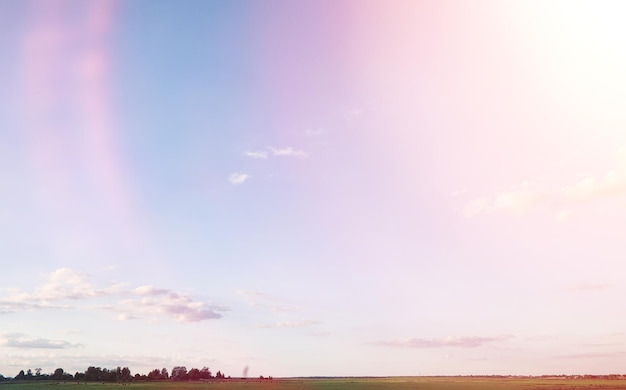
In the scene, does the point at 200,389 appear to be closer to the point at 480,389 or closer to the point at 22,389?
the point at 22,389

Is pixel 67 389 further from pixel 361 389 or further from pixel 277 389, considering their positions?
pixel 361 389

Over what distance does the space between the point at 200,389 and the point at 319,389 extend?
3729 cm

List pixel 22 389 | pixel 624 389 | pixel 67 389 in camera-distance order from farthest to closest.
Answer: pixel 22 389 → pixel 67 389 → pixel 624 389

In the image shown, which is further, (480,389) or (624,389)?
(480,389)

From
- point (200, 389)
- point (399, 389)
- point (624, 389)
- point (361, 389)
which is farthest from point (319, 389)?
point (624, 389)

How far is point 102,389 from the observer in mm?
165500

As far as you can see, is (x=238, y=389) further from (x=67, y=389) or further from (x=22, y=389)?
(x=22, y=389)

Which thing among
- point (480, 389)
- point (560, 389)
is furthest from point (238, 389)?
point (560, 389)

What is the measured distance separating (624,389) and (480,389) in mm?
39028

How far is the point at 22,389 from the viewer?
177250mm

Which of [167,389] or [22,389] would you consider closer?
[167,389]

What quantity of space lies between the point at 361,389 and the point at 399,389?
13.7 metres

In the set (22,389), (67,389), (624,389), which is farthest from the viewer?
(22,389)

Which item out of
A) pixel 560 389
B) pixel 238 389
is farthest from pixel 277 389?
pixel 560 389
